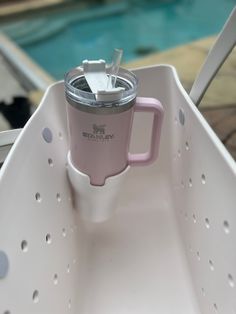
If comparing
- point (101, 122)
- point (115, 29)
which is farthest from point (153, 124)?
point (115, 29)

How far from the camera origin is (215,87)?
693 mm

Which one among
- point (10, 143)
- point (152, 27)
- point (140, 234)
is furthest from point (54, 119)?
point (152, 27)

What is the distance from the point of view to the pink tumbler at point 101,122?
48cm

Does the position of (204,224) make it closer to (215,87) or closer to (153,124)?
(153,124)

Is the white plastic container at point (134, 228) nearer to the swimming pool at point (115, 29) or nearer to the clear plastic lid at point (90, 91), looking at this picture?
the clear plastic lid at point (90, 91)

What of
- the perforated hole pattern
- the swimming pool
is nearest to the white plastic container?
the perforated hole pattern

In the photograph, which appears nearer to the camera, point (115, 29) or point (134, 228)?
point (134, 228)

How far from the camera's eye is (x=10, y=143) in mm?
501

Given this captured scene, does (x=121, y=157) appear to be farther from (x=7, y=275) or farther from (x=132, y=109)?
(x=7, y=275)

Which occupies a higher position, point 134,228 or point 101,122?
point 101,122

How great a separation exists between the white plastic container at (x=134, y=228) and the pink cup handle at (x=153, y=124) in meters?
0.04

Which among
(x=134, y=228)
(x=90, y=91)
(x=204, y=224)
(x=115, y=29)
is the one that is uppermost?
(x=90, y=91)

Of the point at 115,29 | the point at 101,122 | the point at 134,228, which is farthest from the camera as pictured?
the point at 115,29

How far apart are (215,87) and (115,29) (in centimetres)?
191
